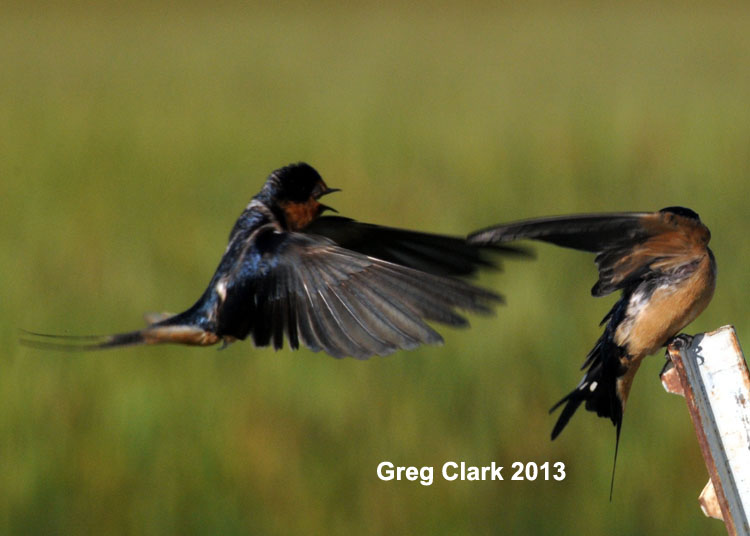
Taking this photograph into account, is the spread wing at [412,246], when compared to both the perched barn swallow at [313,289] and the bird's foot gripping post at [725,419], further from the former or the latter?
the bird's foot gripping post at [725,419]

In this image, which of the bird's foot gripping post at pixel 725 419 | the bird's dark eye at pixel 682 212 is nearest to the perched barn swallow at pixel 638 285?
the bird's dark eye at pixel 682 212

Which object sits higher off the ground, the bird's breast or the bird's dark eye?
the bird's dark eye

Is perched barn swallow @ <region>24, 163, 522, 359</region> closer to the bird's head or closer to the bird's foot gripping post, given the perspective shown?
the bird's head

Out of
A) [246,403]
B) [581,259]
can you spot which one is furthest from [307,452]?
[581,259]

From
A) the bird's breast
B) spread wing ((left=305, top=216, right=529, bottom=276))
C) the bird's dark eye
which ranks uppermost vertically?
spread wing ((left=305, top=216, right=529, bottom=276))

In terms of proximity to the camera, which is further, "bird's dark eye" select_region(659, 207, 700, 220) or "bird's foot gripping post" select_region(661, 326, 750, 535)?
"bird's dark eye" select_region(659, 207, 700, 220)

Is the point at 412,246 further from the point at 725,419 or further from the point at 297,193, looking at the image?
the point at 725,419

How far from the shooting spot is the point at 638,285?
256cm

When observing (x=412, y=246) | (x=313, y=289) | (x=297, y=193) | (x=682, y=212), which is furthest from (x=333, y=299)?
(x=682, y=212)

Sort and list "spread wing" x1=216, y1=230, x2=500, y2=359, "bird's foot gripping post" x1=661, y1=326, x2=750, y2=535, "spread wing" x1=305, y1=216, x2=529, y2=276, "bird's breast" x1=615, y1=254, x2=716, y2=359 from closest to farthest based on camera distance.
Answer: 1. "bird's foot gripping post" x1=661, y1=326, x2=750, y2=535
2. "spread wing" x1=216, y1=230, x2=500, y2=359
3. "bird's breast" x1=615, y1=254, x2=716, y2=359
4. "spread wing" x1=305, y1=216, x2=529, y2=276

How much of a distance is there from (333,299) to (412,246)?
45 centimetres

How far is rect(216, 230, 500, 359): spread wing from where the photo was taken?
2.06 meters

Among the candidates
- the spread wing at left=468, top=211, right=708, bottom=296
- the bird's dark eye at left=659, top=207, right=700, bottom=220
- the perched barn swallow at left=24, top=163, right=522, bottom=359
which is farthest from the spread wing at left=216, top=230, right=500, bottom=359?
the bird's dark eye at left=659, top=207, right=700, bottom=220

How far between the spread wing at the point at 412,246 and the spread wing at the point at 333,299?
264mm
